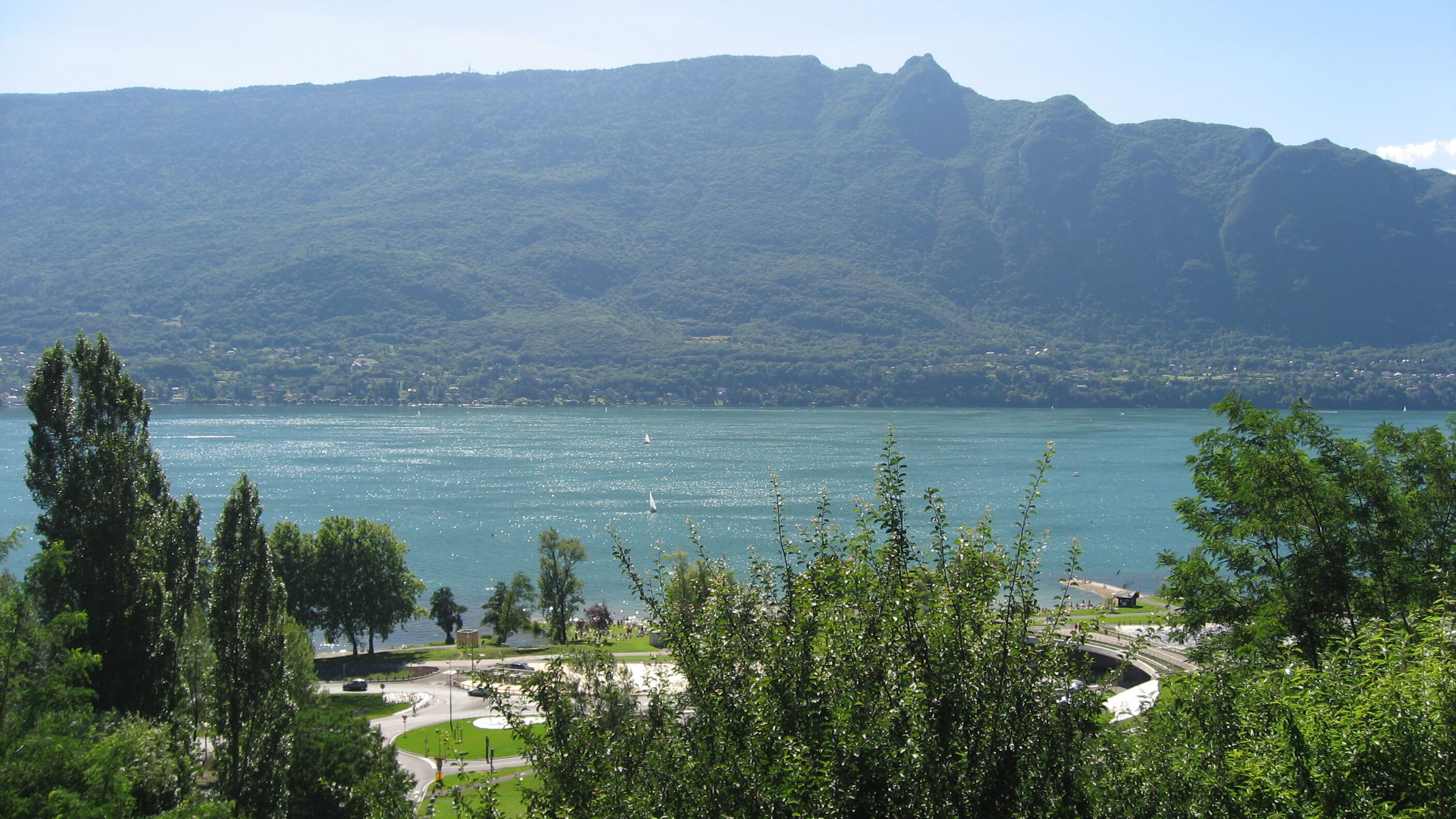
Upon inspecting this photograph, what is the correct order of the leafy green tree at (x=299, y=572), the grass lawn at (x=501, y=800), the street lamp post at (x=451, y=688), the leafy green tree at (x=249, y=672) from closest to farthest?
the leafy green tree at (x=249, y=672)
the grass lawn at (x=501, y=800)
the street lamp post at (x=451, y=688)
the leafy green tree at (x=299, y=572)

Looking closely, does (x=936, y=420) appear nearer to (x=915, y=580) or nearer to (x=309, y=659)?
(x=309, y=659)

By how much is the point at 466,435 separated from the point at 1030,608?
160 metres

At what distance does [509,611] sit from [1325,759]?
43.7m

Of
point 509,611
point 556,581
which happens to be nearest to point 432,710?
point 509,611

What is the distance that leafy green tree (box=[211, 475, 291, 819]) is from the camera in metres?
18.7

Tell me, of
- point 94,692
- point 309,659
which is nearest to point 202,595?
point 309,659

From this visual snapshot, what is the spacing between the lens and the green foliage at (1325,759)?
24.8ft

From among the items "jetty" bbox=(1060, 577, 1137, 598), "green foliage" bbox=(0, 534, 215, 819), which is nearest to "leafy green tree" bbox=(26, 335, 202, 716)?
"green foliage" bbox=(0, 534, 215, 819)

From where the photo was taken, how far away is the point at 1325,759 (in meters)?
7.79

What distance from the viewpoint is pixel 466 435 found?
16162 cm

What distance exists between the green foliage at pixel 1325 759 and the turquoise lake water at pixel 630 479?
36829 millimetres

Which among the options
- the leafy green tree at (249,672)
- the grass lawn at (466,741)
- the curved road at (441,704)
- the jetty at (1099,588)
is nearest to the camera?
the leafy green tree at (249,672)

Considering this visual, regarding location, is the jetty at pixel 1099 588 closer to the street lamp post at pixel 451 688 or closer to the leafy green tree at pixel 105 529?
the street lamp post at pixel 451 688

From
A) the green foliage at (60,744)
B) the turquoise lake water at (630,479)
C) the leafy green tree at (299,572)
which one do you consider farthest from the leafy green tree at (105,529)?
the leafy green tree at (299,572)
